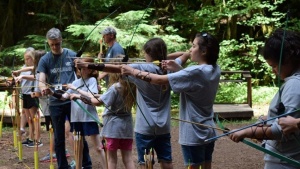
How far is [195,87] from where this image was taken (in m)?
3.00

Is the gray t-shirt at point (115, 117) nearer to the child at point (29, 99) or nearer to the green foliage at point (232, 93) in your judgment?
the child at point (29, 99)

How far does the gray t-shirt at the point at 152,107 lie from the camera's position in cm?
346

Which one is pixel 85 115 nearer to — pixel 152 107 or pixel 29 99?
pixel 152 107

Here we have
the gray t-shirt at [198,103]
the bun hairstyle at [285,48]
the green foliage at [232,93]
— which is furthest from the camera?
the green foliage at [232,93]

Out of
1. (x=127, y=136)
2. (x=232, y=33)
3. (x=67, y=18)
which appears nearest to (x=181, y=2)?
(x=232, y=33)

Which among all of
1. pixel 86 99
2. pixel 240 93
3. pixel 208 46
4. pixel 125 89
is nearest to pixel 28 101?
pixel 86 99

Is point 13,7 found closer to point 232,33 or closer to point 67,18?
point 67,18

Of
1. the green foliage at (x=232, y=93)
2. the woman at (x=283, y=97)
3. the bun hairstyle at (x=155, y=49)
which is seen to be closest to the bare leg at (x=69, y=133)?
the bun hairstyle at (x=155, y=49)

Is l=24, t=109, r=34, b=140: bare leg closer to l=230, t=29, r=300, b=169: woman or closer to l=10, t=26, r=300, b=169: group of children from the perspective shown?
l=10, t=26, r=300, b=169: group of children

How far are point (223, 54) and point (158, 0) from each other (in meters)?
2.46

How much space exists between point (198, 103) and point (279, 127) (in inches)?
41.4

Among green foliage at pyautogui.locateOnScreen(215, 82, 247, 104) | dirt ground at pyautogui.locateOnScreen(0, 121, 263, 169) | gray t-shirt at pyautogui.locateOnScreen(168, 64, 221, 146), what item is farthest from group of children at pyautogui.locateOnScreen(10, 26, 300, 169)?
green foliage at pyautogui.locateOnScreen(215, 82, 247, 104)

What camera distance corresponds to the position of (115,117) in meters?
3.95

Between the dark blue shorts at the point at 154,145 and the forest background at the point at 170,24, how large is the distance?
7.69 m
